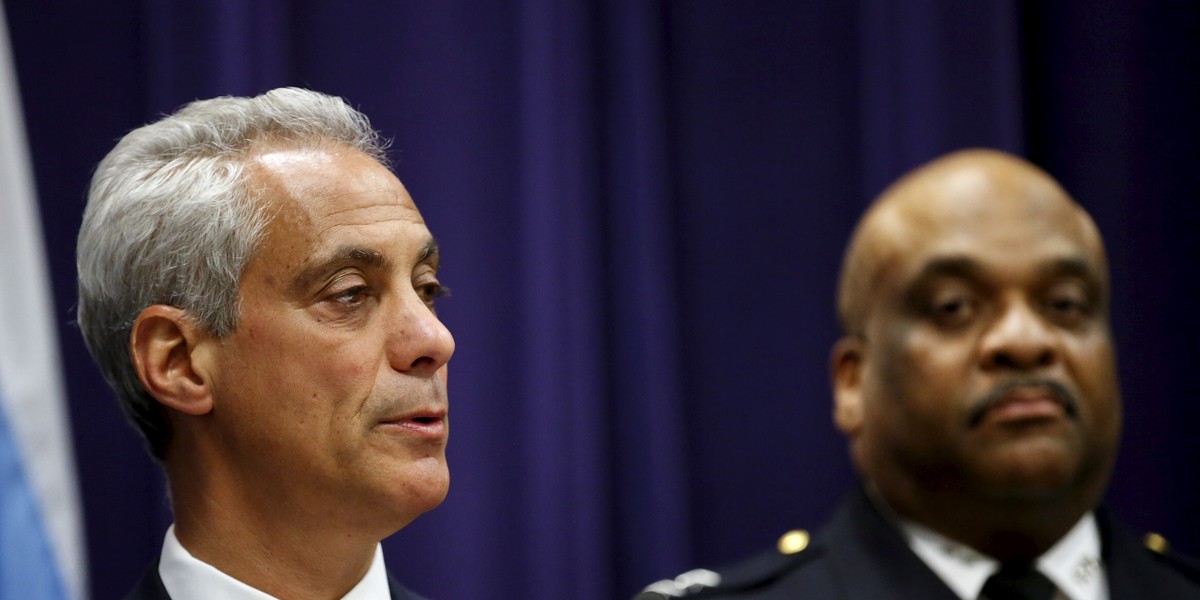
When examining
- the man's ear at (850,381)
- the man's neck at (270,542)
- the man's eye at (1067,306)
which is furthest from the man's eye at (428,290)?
the man's eye at (1067,306)

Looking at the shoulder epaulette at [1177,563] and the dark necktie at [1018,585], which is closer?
the dark necktie at [1018,585]

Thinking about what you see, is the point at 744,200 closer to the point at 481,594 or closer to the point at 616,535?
the point at 616,535

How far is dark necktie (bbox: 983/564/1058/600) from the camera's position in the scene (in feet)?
4.99

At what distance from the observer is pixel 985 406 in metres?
1.51

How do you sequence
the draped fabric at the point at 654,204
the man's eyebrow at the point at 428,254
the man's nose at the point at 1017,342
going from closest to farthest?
the man's nose at the point at 1017,342
the man's eyebrow at the point at 428,254
the draped fabric at the point at 654,204

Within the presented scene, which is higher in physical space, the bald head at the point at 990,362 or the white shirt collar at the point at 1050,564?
the bald head at the point at 990,362

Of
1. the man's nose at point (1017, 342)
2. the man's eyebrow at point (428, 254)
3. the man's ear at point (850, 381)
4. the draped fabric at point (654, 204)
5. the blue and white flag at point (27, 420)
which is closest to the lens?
the man's nose at point (1017, 342)

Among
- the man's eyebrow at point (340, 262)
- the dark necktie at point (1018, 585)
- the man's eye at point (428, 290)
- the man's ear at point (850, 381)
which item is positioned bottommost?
the dark necktie at point (1018, 585)

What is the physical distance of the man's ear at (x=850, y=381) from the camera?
65.6 inches

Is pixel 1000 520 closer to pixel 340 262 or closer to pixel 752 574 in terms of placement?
pixel 752 574

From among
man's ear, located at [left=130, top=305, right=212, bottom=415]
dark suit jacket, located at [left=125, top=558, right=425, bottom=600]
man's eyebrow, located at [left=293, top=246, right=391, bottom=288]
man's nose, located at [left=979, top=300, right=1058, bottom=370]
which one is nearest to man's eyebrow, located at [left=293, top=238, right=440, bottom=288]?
man's eyebrow, located at [left=293, top=246, right=391, bottom=288]

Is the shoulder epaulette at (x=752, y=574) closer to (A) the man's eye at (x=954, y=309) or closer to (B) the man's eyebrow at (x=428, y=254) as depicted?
(A) the man's eye at (x=954, y=309)

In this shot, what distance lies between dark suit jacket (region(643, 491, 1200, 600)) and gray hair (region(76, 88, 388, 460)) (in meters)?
0.77

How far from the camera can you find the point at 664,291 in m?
2.69
